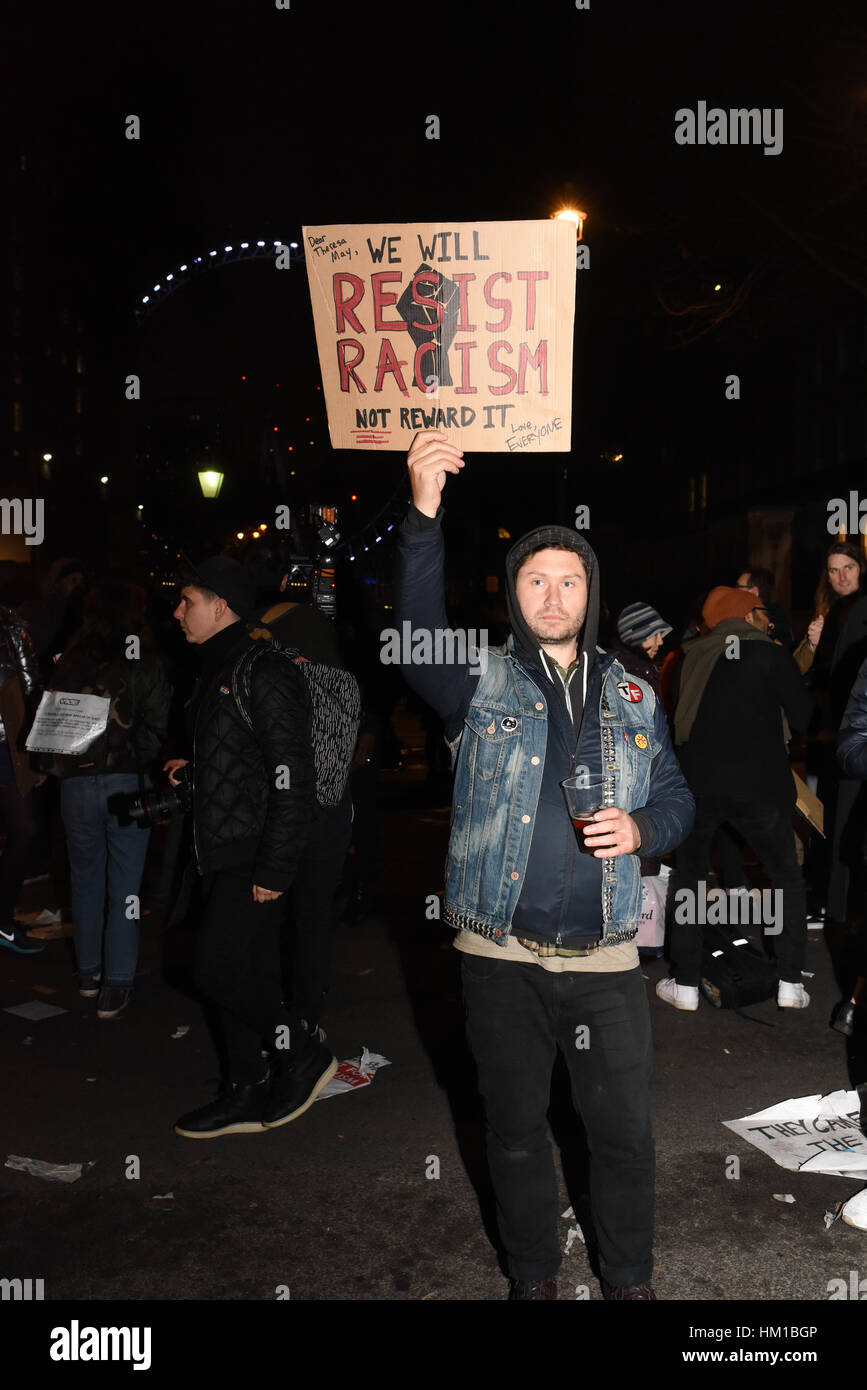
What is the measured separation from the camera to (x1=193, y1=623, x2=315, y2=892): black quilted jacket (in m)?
4.39

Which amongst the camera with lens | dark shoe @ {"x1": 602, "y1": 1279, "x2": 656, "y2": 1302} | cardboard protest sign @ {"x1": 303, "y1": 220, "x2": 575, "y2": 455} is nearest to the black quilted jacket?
the camera with lens

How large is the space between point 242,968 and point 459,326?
251cm

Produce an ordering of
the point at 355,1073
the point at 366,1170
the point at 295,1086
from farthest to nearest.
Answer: the point at 355,1073, the point at 295,1086, the point at 366,1170

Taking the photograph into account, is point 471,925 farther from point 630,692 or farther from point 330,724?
point 330,724

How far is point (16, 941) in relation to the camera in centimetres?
709

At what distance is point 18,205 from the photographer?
1930 inches

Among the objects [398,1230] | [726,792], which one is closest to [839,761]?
[726,792]

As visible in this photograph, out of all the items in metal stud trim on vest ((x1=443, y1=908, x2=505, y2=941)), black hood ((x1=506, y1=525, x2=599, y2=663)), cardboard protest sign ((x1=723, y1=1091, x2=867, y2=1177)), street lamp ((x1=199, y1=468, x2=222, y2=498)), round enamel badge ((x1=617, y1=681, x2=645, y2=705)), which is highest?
street lamp ((x1=199, y1=468, x2=222, y2=498))

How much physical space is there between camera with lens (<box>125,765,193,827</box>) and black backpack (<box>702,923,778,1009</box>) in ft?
9.31

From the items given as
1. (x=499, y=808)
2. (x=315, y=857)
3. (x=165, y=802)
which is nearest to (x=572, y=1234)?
(x=499, y=808)

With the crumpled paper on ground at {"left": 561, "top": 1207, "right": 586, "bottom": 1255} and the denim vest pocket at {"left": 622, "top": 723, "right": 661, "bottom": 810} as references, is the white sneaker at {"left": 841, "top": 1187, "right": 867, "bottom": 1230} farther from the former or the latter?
the denim vest pocket at {"left": 622, "top": 723, "right": 661, "bottom": 810}

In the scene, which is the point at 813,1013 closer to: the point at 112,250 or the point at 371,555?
the point at 112,250

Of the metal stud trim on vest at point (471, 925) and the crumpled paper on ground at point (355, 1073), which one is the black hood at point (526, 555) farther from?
the crumpled paper on ground at point (355, 1073)

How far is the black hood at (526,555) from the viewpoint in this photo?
126 inches
